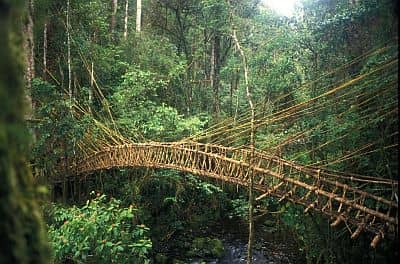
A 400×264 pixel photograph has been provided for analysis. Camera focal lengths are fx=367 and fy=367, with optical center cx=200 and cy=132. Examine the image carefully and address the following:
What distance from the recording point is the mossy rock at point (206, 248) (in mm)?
7688

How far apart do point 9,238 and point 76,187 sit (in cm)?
786

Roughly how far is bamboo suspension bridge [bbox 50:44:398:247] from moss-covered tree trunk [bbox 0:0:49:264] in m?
3.44

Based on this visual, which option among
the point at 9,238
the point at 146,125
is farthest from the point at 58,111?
the point at 9,238

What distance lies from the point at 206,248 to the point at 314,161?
123 inches

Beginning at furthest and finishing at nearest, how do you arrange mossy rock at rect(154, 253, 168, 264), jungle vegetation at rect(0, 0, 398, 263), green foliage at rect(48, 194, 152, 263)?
mossy rock at rect(154, 253, 168, 264) → jungle vegetation at rect(0, 0, 398, 263) → green foliage at rect(48, 194, 152, 263)

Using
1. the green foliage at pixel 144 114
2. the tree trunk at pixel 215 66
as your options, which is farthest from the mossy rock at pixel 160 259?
the tree trunk at pixel 215 66

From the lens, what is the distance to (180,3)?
38.7ft

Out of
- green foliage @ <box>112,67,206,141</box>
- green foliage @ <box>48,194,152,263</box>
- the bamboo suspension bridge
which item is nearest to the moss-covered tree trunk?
green foliage @ <box>48,194,152,263</box>

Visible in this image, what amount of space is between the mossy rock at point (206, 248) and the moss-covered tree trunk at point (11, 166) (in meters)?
7.17

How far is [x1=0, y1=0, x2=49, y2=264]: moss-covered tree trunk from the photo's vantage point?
75 cm

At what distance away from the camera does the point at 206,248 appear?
7.85 metres

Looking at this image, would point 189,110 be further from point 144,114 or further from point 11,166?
point 11,166

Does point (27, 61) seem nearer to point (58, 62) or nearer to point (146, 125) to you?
point (58, 62)

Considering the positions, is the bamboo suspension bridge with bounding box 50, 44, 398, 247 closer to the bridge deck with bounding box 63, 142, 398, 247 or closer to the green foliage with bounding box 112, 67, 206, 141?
the bridge deck with bounding box 63, 142, 398, 247
